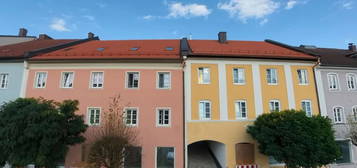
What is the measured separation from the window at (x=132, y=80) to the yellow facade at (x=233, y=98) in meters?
4.66

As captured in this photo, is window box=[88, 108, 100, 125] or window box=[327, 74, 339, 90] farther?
window box=[327, 74, 339, 90]

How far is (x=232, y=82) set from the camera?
1562cm

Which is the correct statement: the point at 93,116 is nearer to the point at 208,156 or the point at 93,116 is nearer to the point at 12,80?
the point at 12,80

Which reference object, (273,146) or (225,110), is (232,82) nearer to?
(225,110)

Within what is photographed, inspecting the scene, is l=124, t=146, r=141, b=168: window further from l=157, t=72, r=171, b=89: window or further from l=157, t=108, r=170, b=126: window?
l=157, t=72, r=171, b=89: window

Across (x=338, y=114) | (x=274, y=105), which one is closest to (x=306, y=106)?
(x=274, y=105)

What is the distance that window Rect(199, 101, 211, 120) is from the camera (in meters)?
14.9

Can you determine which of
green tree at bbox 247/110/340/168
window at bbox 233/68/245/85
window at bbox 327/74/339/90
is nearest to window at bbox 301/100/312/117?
green tree at bbox 247/110/340/168

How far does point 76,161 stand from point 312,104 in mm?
20060

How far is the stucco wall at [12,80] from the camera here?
15.3 metres

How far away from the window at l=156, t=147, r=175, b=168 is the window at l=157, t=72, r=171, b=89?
16.5ft

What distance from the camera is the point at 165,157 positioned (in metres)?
14.4

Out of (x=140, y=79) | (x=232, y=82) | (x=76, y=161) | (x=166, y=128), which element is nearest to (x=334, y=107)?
(x=232, y=82)

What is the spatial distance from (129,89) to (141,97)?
1.25 metres
